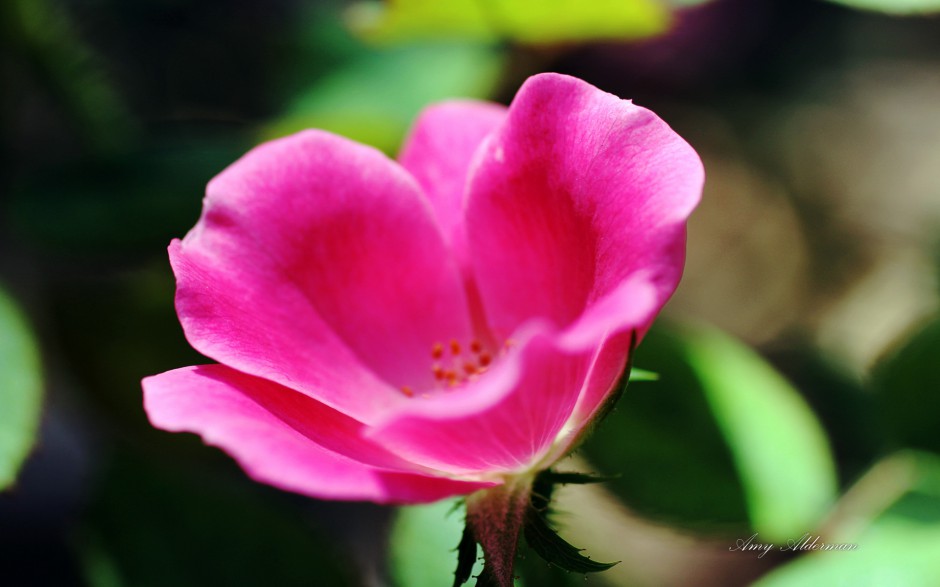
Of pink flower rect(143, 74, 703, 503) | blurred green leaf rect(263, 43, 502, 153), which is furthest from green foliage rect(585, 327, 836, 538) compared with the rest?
blurred green leaf rect(263, 43, 502, 153)

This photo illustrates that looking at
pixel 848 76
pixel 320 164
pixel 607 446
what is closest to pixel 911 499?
pixel 607 446

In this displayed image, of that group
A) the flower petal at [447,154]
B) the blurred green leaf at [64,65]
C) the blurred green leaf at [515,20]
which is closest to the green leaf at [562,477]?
the flower petal at [447,154]

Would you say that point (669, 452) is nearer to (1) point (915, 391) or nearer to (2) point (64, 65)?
(1) point (915, 391)

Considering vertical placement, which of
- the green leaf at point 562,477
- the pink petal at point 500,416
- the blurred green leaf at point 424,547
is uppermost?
the pink petal at point 500,416

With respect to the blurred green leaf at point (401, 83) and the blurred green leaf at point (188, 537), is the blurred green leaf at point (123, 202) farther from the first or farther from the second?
the blurred green leaf at point (188, 537)

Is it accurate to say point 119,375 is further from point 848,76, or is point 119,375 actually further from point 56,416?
point 848,76
